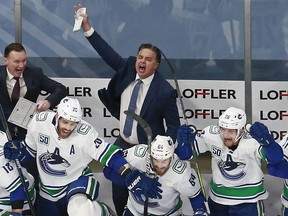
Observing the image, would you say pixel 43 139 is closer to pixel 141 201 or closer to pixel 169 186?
pixel 141 201

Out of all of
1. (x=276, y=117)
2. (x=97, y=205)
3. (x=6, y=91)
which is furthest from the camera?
(x=276, y=117)

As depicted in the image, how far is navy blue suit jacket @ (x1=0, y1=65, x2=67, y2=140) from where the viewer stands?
18.6ft

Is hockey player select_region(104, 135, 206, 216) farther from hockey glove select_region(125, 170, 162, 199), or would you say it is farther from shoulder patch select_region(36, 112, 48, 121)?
shoulder patch select_region(36, 112, 48, 121)

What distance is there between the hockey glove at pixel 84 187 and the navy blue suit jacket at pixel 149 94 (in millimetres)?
476

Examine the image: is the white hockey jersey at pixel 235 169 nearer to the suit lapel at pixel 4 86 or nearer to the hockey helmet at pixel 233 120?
the hockey helmet at pixel 233 120

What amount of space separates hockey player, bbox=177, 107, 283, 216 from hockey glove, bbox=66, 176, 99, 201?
594 mm

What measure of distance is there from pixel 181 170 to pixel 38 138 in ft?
2.92

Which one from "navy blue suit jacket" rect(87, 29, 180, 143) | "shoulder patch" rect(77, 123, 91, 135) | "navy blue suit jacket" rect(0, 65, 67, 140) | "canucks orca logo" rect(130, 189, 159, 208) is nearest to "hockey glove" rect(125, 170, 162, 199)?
"canucks orca logo" rect(130, 189, 159, 208)

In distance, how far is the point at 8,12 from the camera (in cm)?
632

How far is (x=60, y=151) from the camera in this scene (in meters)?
5.32

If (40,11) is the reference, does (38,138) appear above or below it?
below

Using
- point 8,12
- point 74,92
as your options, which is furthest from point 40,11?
point 74,92

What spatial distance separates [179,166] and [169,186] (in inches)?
5.3

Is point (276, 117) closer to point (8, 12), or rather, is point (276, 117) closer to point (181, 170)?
point (181, 170)
